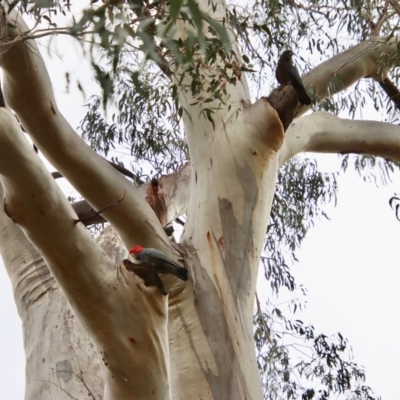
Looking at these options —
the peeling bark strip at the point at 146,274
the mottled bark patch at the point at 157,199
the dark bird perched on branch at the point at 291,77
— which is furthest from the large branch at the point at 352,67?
the peeling bark strip at the point at 146,274

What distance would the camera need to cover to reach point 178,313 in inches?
121

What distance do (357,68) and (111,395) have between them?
9.38 feet

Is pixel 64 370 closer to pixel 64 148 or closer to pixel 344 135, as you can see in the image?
pixel 64 148

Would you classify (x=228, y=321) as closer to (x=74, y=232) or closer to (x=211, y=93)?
(x=74, y=232)

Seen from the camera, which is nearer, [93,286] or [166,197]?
[93,286]

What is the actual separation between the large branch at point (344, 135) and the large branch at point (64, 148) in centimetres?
135

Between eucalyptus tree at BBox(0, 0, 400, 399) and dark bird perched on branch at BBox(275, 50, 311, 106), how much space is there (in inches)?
1.7

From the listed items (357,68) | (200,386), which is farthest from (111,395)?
(357,68)

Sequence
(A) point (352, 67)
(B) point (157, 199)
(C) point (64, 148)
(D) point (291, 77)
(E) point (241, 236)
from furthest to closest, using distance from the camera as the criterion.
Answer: (A) point (352, 67)
(B) point (157, 199)
(D) point (291, 77)
(E) point (241, 236)
(C) point (64, 148)

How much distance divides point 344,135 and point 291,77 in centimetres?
89

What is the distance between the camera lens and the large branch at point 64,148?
2631 millimetres

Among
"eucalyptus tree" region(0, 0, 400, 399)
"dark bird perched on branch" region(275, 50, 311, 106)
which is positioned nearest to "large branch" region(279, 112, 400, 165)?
"eucalyptus tree" region(0, 0, 400, 399)

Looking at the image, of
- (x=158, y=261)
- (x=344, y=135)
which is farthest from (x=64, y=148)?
(x=344, y=135)

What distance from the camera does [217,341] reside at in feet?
9.79
